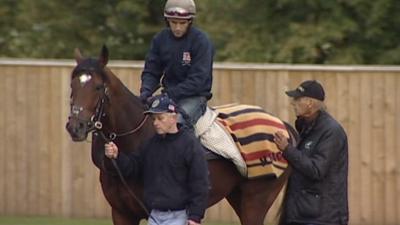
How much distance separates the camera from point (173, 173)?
8.73 meters

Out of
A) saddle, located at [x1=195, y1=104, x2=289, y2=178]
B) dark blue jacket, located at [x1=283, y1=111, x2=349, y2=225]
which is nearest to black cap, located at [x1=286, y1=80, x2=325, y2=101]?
dark blue jacket, located at [x1=283, y1=111, x2=349, y2=225]

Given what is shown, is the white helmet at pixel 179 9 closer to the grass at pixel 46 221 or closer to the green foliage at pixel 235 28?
the grass at pixel 46 221

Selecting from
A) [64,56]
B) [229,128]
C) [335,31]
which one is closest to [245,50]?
[335,31]

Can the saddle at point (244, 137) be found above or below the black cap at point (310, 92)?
below

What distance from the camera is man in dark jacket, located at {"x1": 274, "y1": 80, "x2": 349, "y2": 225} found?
28.6 feet

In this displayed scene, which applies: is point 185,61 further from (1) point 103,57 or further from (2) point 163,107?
(2) point 163,107

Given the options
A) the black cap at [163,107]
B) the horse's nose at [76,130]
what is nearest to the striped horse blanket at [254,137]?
the horse's nose at [76,130]

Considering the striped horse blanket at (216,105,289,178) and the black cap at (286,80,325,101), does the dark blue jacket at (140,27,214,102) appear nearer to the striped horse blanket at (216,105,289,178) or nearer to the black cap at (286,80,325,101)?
the striped horse blanket at (216,105,289,178)

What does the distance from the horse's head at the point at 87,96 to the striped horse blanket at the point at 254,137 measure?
5.77 feet

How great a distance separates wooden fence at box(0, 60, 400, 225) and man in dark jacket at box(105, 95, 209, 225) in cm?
631

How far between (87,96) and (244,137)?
2167 mm

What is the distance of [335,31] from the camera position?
17.7 metres

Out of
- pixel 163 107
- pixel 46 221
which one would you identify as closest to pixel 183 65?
pixel 163 107

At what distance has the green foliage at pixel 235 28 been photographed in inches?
702
